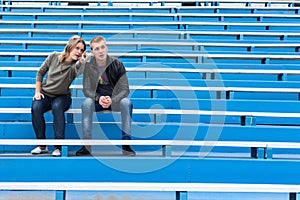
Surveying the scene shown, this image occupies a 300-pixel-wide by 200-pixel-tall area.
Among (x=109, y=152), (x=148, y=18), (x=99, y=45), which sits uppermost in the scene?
(x=148, y=18)

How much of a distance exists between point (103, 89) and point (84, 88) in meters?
0.09

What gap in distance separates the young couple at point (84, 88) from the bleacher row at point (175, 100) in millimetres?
89

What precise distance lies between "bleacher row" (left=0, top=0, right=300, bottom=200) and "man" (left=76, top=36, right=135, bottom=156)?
0.21ft

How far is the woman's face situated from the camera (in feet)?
6.77

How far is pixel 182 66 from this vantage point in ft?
10.1

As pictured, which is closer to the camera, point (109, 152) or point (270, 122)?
point (109, 152)

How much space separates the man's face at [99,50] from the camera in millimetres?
1999

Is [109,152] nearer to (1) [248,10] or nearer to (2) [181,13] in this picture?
(2) [181,13]

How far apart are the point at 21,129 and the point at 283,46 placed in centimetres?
229

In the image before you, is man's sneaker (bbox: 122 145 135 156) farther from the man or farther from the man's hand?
the man's hand

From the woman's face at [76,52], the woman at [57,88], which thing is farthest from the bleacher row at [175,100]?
the woman's face at [76,52]

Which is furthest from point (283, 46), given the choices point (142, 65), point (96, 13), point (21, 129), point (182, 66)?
→ point (21, 129)

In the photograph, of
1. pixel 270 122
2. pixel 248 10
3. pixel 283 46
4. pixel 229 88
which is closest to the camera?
pixel 270 122

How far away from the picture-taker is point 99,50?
2012 millimetres
